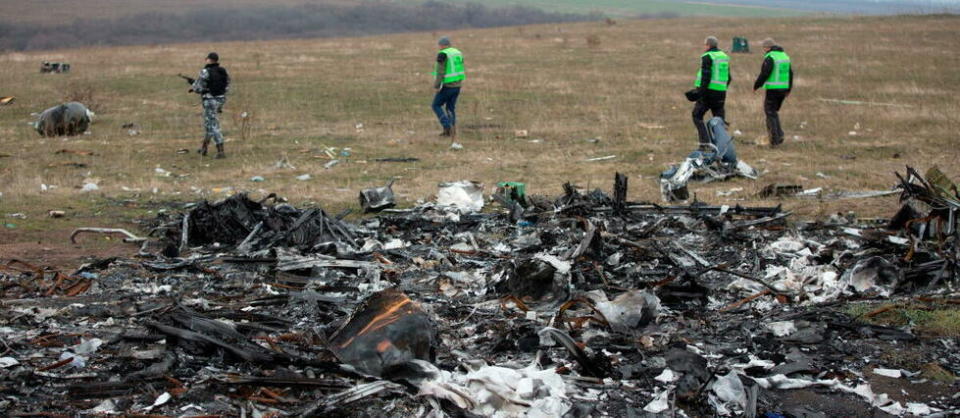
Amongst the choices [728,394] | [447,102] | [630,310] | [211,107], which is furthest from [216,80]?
[728,394]

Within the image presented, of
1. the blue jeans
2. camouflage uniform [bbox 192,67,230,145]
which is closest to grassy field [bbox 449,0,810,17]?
the blue jeans

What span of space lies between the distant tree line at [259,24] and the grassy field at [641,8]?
24877 mm

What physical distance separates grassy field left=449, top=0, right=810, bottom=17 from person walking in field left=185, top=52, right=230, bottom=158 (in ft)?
286

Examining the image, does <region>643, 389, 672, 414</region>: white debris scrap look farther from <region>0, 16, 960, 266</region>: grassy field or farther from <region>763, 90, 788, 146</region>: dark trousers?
<region>763, 90, 788, 146</region>: dark trousers

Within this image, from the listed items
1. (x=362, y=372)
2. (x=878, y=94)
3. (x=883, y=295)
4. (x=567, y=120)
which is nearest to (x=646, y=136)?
(x=567, y=120)

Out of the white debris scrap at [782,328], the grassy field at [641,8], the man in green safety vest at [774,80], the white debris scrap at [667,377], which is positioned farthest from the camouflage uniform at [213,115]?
the grassy field at [641,8]

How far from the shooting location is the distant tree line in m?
52.3

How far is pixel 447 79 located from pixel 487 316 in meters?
8.37

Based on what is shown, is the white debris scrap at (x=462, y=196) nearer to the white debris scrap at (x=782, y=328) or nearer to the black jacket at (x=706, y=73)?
the white debris scrap at (x=782, y=328)

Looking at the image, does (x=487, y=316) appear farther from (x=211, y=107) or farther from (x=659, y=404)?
(x=211, y=107)

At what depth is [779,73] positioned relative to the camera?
12.6 m

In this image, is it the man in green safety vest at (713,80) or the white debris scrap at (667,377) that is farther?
the man in green safety vest at (713,80)

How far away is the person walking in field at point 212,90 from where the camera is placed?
12.0 metres

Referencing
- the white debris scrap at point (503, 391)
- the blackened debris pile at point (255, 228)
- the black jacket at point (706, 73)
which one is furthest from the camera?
the black jacket at point (706, 73)
